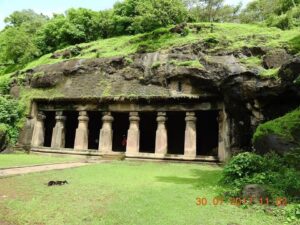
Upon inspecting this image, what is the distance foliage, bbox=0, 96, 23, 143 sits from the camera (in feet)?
61.4

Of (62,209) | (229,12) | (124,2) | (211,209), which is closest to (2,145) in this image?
(62,209)

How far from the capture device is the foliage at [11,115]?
1870 cm

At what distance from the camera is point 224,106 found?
1490 centimetres

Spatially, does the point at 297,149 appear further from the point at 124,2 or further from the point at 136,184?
the point at 124,2

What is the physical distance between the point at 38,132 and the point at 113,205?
14376mm

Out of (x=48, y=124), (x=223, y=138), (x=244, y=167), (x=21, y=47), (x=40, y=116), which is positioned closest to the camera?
(x=244, y=167)

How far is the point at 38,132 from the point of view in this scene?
19047 mm

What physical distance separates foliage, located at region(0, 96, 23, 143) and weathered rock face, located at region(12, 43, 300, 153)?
178 cm

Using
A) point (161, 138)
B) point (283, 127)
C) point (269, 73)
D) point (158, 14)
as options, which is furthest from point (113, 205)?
point (158, 14)

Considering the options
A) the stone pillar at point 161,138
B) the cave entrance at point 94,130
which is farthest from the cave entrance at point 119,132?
the stone pillar at point 161,138

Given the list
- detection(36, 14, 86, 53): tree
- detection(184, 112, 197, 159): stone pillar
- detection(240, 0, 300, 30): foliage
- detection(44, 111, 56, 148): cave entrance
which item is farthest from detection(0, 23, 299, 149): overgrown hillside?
detection(36, 14, 86, 53): tree

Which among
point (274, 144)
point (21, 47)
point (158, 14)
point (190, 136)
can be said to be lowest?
point (274, 144)

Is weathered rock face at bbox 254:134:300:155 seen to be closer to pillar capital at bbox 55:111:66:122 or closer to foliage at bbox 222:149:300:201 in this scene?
foliage at bbox 222:149:300:201

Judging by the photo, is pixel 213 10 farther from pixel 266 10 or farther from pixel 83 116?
pixel 83 116
